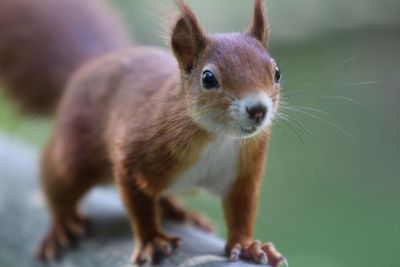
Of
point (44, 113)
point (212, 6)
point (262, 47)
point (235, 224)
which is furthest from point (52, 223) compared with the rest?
point (212, 6)

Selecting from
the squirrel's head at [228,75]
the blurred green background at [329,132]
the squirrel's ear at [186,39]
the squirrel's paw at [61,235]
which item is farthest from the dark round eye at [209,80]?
the squirrel's paw at [61,235]

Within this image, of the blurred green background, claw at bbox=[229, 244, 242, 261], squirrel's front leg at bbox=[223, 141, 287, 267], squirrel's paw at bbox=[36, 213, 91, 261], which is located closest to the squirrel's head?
the blurred green background

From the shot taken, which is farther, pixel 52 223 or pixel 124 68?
pixel 52 223

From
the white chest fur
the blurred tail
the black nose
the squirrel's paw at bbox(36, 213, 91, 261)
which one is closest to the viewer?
the black nose

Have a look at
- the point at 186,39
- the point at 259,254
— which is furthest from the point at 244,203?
the point at 186,39

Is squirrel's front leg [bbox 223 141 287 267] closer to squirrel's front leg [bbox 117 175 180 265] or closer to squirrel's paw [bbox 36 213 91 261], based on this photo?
squirrel's front leg [bbox 117 175 180 265]

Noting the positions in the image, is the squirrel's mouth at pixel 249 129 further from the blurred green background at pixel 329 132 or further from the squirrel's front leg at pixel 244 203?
the squirrel's front leg at pixel 244 203

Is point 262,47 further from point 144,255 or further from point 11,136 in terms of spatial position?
point 11,136

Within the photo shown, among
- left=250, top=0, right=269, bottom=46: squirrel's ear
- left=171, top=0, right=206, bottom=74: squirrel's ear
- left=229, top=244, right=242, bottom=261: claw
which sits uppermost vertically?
left=250, top=0, right=269, bottom=46: squirrel's ear
